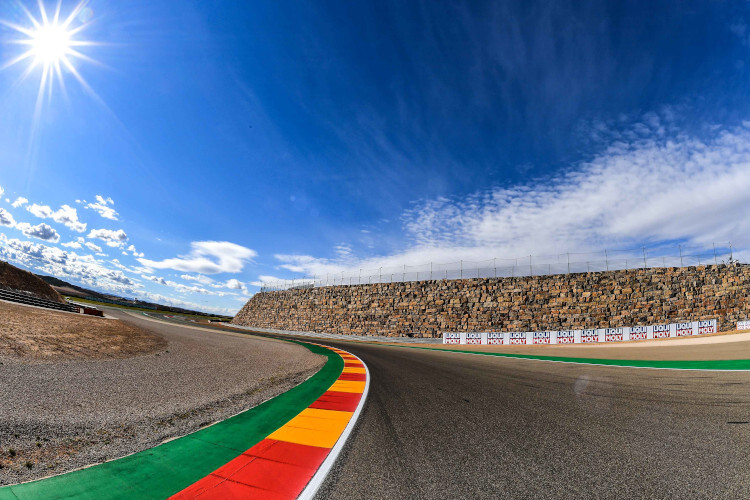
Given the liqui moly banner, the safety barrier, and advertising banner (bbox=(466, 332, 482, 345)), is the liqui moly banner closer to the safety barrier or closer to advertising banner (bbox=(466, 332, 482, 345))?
the safety barrier

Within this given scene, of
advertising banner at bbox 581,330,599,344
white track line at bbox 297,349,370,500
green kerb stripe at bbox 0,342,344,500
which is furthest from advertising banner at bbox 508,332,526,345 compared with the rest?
green kerb stripe at bbox 0,342,344,500

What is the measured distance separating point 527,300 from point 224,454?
35680mm

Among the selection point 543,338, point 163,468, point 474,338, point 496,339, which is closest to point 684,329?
point 543,338

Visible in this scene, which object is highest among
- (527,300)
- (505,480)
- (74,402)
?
(527,300)

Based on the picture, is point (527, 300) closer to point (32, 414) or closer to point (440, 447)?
point (440, 447)

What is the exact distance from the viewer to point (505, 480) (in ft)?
9.10

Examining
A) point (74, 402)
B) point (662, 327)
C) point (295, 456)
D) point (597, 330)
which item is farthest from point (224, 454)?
point (662, 327)

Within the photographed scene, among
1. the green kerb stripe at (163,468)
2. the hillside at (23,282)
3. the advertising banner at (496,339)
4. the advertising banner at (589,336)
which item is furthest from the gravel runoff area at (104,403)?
the hillside at (23,282)

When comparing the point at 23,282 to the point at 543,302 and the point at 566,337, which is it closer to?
the point at 566,337

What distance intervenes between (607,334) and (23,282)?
6177 centimetres

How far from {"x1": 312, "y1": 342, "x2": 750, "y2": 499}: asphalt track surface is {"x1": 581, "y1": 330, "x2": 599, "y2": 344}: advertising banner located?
21.1 m

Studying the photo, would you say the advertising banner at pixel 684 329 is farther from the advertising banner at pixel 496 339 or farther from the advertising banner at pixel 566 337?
the advertising banner at pixel 496 339

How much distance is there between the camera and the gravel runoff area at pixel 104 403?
336 cm

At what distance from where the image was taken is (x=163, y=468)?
3154 millimetres
